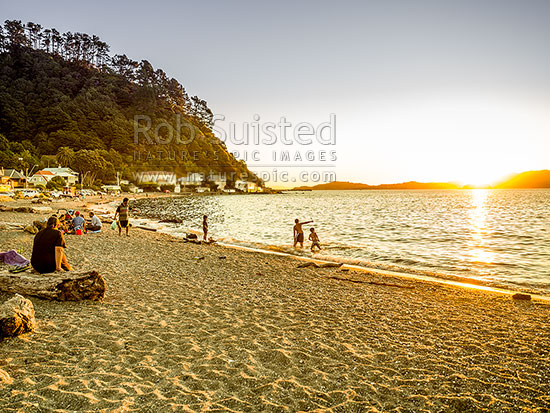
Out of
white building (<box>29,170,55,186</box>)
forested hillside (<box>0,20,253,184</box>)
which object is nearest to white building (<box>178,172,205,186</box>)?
forested hillside (<box>0,20,253,184</box>)

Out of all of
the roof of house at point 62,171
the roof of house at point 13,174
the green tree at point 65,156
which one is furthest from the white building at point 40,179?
the green tree at point 65,156

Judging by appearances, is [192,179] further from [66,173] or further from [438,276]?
[438,276]

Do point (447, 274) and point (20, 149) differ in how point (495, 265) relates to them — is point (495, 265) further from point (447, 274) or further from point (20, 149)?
point (20, 149)

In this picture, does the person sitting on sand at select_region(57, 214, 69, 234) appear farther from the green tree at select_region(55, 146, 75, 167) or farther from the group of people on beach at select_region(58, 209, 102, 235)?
the green tree at select_region(55, 146, 75, 167)

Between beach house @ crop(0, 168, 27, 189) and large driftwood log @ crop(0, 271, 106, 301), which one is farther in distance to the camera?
beach house @ crop(0, 168, 27, 189)

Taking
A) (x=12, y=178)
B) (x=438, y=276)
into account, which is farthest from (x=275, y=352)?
(x=12, y=178)

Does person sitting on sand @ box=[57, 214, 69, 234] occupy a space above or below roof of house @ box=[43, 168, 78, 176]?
below

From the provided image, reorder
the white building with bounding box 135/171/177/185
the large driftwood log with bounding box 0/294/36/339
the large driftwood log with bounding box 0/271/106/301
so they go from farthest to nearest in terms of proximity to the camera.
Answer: the white building with bounding box 135/171/177/185, the large driftwood log with bounding box 0/271/106/301, the large driftwood log with bounding box 0/294/36/339

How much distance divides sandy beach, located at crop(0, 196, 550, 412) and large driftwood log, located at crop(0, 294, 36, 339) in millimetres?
166

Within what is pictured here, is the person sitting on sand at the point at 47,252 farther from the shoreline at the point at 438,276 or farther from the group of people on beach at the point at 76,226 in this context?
the group of people on beach at the point at 76,226

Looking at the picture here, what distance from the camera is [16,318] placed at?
526cm

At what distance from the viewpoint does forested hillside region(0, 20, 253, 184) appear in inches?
4267

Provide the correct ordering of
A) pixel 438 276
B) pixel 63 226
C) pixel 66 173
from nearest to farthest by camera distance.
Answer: pixel 438 276
pixel 63 226
pixel 66 173

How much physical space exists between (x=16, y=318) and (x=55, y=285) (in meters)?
1.82
